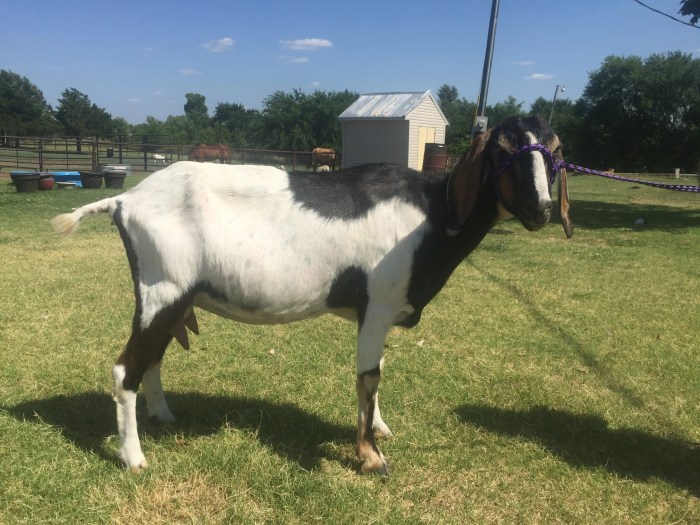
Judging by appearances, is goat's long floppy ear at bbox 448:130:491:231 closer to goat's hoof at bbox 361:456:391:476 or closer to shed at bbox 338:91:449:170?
goat's hoof at bbox 361:456:391:476

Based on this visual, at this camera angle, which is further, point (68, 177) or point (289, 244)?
point (68, 177)

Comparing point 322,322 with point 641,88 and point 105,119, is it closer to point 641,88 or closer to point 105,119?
point 641,88

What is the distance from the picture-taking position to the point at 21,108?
6262cm

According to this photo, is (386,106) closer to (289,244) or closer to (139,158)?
(139,158)

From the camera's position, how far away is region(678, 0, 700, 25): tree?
48.5ft

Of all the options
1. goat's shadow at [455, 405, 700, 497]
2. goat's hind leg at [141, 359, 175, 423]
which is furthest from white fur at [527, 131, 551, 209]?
goat's hind leg at [141, 359, 175, 423]

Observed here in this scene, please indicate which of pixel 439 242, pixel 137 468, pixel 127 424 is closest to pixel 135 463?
pixel 137 468

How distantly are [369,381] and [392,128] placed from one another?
25763 mm

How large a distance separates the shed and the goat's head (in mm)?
24273

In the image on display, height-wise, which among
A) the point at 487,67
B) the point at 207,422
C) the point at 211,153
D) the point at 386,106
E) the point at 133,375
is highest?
the point at 386,106

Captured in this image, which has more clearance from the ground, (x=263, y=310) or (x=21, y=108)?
(x=21, y=108)

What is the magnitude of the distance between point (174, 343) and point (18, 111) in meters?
70.4

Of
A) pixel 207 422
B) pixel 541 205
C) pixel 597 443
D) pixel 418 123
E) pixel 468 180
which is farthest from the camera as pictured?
pixel 418 123

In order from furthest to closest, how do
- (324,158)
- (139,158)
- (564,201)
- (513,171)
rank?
(324,158) → (139,158) → (564,201) → (513,171)
